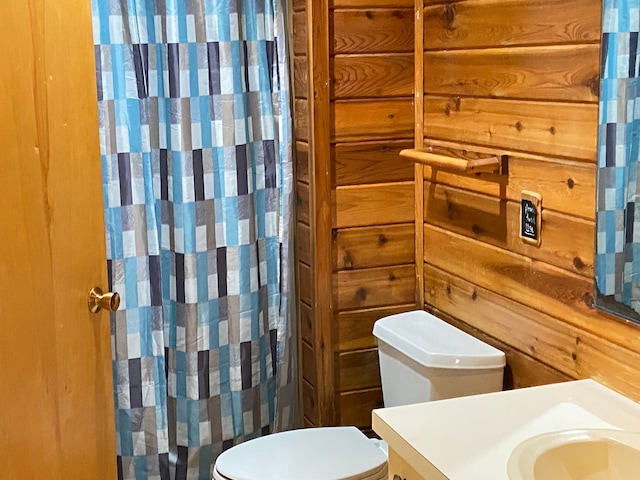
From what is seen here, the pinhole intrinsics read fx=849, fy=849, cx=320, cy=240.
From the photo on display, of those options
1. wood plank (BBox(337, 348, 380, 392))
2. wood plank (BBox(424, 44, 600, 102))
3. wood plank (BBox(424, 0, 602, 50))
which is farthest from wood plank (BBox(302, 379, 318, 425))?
wood plank (BBox(424, 0, 602, 50))

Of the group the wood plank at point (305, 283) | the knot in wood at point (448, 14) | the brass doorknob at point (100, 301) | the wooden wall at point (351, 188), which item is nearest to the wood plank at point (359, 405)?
the wooden wall at point (351, 188)

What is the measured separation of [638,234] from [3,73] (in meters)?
1.31

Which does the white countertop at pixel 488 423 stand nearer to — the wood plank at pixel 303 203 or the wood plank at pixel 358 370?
the wood plank at pixel 358 370

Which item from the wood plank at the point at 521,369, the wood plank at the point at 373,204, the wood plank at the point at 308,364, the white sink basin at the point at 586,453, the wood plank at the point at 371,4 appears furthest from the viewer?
the wood plank at the point at 308,364

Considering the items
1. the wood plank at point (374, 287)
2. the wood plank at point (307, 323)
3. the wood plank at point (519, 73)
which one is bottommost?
the wood plank at point (307, 323)

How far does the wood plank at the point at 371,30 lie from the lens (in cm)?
260

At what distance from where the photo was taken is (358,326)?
9.12 feet

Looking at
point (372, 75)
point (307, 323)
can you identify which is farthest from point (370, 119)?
point (307, 323)

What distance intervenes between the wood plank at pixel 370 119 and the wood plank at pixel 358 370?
706 millimetres

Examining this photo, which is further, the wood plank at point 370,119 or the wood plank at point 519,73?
the wood plank at point 370,119

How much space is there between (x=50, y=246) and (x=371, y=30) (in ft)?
4.26

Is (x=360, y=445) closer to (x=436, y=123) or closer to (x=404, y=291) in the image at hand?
(x=404, y=291)

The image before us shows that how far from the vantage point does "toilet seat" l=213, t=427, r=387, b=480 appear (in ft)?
7.39

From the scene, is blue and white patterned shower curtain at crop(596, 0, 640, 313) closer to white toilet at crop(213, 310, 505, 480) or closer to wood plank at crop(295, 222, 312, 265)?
white toilet at crop(213, 310, 505, 480)
